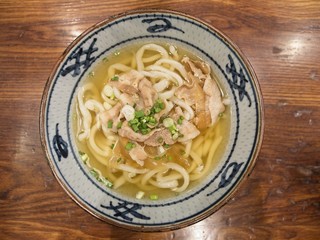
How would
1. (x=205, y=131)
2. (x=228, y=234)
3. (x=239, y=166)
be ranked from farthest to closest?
(x=205, y=131), (x=228, y=234), (x=239, y=166)

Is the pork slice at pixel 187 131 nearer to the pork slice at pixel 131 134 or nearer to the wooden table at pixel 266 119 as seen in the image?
the pork slice at pixel 131 134

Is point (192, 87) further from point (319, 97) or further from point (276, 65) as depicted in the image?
point (319, 97)

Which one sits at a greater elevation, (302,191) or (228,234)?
(302,191)

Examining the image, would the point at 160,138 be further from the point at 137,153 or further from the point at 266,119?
the point at 266,119

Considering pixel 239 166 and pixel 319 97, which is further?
pixel 319 97

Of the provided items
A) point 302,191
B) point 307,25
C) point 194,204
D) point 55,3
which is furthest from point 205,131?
point 55,3

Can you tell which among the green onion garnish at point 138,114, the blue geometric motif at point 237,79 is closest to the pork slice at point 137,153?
the green onion garnish at point 138,114

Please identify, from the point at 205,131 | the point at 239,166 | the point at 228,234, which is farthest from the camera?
the point at 205,131

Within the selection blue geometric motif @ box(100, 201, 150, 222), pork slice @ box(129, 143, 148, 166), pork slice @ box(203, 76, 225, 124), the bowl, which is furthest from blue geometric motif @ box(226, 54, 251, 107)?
blue geometric motif @ box(100, 201, 150, 222)
